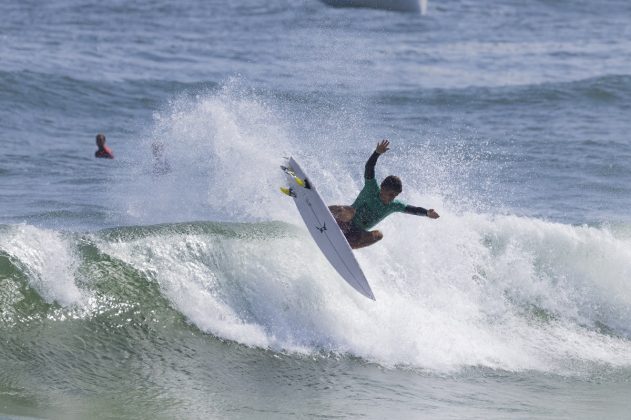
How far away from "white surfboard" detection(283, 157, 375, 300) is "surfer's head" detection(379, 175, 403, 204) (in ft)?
2.16

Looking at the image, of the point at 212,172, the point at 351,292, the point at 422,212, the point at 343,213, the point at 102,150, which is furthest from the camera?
the point at 102,150

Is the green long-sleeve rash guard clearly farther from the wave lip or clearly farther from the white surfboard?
the wave lip

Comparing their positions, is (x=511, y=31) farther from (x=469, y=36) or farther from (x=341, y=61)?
(x=341, y=61)

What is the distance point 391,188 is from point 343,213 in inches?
30.6

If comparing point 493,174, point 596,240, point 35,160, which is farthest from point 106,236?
point 493,174

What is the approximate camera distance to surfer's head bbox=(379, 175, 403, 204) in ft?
35.3

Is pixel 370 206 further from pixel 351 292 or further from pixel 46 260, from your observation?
pixel 46 260

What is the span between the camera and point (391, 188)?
35.4 ft

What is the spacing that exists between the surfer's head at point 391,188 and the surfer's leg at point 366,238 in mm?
505

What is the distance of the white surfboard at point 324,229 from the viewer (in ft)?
36.7

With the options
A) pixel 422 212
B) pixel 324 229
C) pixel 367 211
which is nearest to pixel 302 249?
pixel 324 229

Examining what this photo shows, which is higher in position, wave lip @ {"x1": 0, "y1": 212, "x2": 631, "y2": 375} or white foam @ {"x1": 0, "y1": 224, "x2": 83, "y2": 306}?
white foam @ {"x1": 0, "y1": 224, "x2": 83, "y2": 306}

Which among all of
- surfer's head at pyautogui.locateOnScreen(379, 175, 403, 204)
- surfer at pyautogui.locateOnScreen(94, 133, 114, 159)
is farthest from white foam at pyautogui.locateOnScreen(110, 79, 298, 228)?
surfer's head at pyautogui.locateOnScreen(379, 175, 403, 204)

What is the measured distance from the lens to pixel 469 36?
35375 millimetres
